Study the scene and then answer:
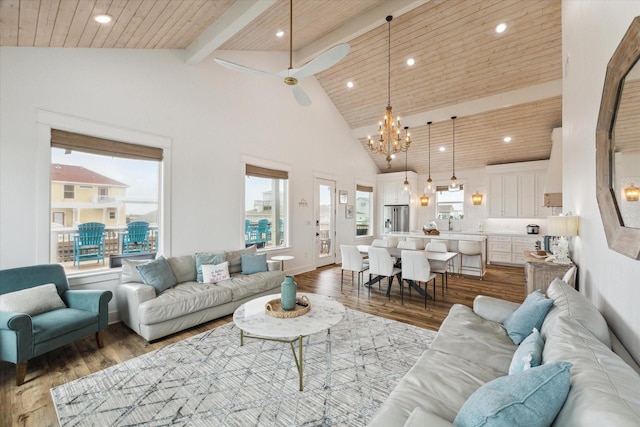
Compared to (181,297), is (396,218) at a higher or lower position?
higher

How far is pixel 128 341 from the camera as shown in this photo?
302 centimetres

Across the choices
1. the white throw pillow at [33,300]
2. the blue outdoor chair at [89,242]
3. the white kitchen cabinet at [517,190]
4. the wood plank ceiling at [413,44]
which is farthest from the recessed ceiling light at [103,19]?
the white kitchen cabinet at [517,190]

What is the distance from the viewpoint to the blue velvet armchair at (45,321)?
218 centimetres

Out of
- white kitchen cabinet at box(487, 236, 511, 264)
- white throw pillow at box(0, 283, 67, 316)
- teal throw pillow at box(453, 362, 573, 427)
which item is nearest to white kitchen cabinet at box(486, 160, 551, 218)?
white kitchen cabinet at box(487, 236, 511, 264)

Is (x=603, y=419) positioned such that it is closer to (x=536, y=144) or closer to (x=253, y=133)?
(x=253, y=133)

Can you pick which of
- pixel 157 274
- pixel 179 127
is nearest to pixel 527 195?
pixel 179 127

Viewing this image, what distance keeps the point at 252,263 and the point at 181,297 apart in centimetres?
132

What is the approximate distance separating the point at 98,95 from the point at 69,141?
0.67 m

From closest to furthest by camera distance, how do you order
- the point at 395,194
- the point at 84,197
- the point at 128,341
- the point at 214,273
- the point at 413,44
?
the point at 128,341 < the point at 84,197 < the point at 214,273 < the point at 413,44 < the point at 395,194

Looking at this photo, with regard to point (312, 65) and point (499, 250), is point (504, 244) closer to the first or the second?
point (499, 250)

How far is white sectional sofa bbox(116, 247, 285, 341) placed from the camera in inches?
118

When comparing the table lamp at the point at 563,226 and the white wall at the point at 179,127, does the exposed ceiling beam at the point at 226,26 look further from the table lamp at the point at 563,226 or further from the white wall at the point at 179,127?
the table lamp at the point at 563,226

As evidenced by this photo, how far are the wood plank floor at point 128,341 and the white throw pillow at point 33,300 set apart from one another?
491 mm

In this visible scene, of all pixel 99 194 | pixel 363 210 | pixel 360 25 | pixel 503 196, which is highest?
pixel 360 25
